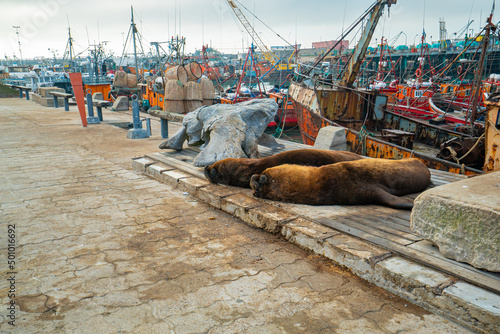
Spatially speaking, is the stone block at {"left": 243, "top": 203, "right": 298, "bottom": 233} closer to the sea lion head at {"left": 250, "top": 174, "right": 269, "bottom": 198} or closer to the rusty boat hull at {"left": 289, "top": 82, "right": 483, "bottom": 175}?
the sea lion head at {"left": 250, "top": 174, "right": 269, "bottom": 198}

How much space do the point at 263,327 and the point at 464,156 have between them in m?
6.14

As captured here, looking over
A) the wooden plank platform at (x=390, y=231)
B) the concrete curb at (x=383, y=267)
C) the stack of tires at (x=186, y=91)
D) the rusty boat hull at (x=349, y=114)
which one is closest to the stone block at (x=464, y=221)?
the wooden plank platform at (x=390, y=231)

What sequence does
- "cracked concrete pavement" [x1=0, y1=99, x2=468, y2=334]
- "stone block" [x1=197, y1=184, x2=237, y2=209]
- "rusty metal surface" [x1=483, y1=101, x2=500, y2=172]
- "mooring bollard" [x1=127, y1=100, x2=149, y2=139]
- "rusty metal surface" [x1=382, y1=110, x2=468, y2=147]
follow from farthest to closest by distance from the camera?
"rusty metal surface" [x1=382, y1=110, x2=468, y2=147] → "mooring bollard" [x1=127, y1=100, x2=149, y2=139] → "rusty metal surface" [x1=483, y1=101, x2=500, y2=172] → "stone block" [x1=197, y1=184, x2=237, y2=209] → "cracked concrete pavement" [x1=0, y1=99, x2=468, y2=334]

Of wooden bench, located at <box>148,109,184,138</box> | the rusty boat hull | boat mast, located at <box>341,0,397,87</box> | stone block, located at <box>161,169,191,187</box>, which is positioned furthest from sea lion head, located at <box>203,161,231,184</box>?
boat mast, located at <box>341,0,397,87</box>

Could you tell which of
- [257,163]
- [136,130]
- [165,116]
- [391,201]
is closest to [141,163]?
[257,163]

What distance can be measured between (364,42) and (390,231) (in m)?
10.3

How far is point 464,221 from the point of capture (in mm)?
2666

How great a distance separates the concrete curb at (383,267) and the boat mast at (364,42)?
9.34 m

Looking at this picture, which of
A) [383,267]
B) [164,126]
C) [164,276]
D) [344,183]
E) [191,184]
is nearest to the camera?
[383,267]

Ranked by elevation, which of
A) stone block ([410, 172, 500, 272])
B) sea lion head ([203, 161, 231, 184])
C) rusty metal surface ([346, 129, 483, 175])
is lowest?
rusty metal surface ([346, 129, 483, 175])

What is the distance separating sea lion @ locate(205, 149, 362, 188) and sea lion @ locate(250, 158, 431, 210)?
39cm

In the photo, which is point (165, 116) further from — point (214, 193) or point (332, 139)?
point (214, 193)

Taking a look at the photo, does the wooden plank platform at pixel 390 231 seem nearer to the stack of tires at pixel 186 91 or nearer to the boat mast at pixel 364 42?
the boat mast at pixel 364 42

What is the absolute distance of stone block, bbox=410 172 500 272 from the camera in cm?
253
